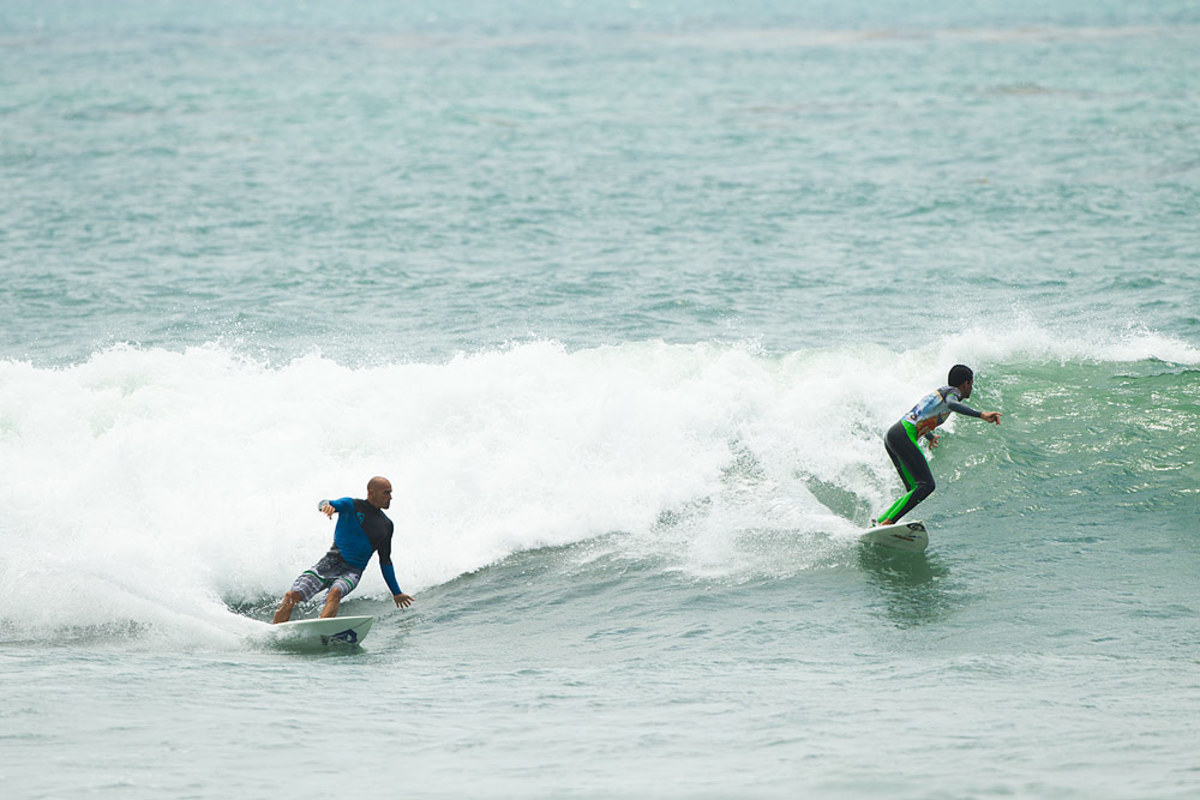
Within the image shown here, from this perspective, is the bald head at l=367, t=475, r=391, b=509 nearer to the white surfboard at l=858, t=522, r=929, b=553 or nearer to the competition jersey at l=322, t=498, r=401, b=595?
the competition jersey at l=322, t=498, r=401, b=595

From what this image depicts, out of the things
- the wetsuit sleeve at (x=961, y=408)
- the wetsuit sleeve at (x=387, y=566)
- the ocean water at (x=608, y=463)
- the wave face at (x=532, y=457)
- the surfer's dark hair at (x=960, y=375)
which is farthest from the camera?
the wave face at (x=532, y=457)

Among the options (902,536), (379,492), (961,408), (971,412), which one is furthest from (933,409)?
(379,492)

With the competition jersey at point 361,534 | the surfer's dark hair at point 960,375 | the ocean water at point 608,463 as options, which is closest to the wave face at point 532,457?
the ocean water at point 608,463

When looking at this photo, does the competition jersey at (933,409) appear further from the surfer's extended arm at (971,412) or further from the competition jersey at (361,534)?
the competition jersey at (361,534)

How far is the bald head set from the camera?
34.6 ft

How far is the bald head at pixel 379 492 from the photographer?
1055cm

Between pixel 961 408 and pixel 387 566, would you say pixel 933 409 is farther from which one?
pixel 387 566

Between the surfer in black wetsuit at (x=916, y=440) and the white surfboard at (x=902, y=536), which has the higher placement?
the surfer in black wetsuit at (x=916, y=440)

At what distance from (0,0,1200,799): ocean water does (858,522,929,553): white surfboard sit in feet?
1.09

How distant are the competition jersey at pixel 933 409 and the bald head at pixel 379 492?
4.75 meters

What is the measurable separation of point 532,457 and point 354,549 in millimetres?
3391

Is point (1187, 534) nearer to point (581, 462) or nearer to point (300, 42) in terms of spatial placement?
point (581, 462)

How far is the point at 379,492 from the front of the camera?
10578 millimetres

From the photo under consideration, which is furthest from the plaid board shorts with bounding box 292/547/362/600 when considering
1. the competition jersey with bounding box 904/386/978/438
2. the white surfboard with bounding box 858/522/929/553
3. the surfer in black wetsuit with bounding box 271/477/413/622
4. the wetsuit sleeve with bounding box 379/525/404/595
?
the competition jersey with bounding box 904/386/978/438
